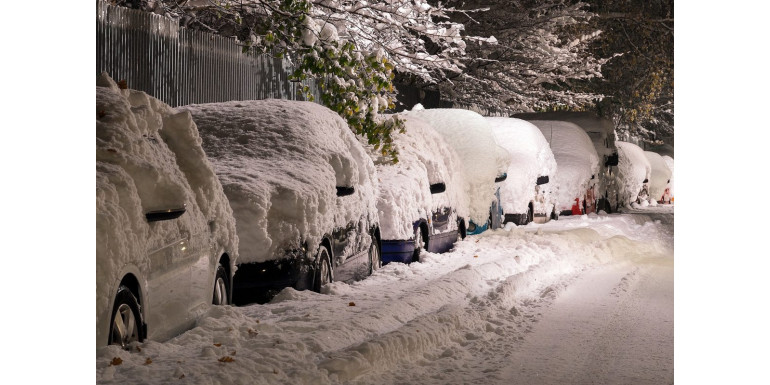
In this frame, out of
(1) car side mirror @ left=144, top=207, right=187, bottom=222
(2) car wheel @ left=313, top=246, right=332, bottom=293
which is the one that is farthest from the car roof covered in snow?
(1) car side mirror @ left=144, top=207, right=187, bottom=222

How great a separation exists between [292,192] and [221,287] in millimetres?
1090

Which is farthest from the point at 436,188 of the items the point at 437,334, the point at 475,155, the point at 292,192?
the point at 437,334

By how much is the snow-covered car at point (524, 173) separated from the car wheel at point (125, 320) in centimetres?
1065

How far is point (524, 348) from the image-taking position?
267 inches

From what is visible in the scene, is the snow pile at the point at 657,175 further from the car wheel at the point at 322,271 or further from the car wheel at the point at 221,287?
the car wheel at the point at 221,287

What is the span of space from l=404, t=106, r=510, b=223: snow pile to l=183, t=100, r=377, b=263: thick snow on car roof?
4.34m

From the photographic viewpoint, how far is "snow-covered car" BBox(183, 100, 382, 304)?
7.73m

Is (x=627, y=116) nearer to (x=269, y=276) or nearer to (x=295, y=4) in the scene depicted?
(x=295, y=4)

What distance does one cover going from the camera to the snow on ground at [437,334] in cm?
552

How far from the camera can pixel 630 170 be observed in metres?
23.5

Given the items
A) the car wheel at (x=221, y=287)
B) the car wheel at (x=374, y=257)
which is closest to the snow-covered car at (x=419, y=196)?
the car wheel at (x=374, y=257)

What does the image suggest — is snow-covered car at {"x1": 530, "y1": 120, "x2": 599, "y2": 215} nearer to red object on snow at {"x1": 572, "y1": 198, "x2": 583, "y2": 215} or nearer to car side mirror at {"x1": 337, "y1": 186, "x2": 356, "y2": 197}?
red object on snow at {"x1": 572, "y1": 198, "x2": 583, "y2": 215}

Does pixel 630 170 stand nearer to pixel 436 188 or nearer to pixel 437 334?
pixel 436 188
